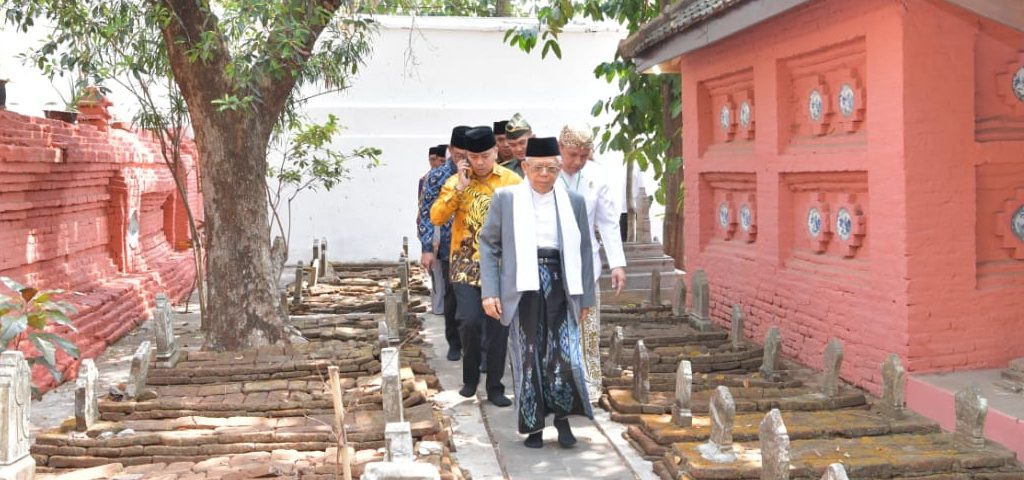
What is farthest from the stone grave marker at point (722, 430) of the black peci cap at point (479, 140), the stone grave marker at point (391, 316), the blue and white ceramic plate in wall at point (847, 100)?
the stone grave marker at point (391, 316)

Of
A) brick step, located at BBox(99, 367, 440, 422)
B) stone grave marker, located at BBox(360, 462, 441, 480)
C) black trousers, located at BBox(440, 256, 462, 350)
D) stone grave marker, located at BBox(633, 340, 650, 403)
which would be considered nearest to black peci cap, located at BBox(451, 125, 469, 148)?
black trousers, located at BBox(440, 256, 462, 350)

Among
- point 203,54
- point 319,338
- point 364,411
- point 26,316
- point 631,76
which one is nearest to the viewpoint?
point 26,316

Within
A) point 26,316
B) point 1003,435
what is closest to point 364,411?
point 26,316

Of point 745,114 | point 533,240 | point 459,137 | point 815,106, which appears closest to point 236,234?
point 459,137

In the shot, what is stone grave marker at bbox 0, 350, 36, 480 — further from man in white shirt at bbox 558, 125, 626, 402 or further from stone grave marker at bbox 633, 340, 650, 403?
stone grave marker at bbox 633, 340, 650, 403

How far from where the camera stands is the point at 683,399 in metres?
6.84

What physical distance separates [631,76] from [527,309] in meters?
7.63

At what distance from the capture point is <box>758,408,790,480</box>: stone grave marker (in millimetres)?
5336

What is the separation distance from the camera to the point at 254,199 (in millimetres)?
9617

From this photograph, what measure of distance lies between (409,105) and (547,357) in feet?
48.0

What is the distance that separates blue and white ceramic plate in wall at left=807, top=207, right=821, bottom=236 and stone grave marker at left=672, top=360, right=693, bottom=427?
256cm

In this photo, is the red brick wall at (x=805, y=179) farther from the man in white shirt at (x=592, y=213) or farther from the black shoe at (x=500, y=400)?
the black shoe at (x=500, y=400)

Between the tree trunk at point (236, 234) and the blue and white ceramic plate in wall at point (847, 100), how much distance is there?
4.63 metres

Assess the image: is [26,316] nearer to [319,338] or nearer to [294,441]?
[294,441]
